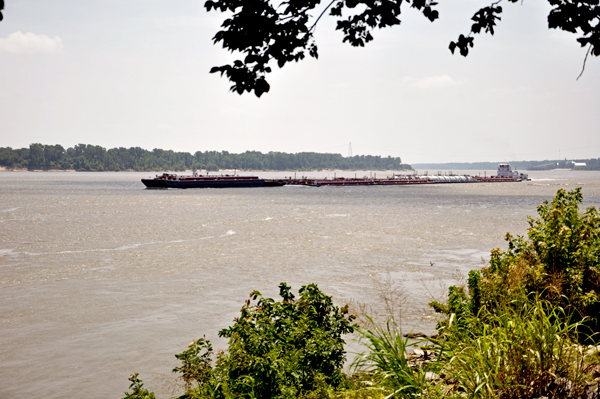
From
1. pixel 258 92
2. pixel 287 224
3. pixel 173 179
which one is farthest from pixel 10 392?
pixel 173 179

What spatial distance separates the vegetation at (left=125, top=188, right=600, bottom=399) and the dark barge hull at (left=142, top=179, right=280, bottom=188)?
395 ft

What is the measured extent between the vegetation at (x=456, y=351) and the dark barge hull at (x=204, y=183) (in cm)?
12049

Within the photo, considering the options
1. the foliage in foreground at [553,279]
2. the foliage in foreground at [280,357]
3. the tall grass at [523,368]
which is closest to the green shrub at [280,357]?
the foliage in foreground at [280,357]

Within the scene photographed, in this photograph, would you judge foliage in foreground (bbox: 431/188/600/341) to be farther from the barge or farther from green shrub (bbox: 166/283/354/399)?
the barge

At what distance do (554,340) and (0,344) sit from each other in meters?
12.9

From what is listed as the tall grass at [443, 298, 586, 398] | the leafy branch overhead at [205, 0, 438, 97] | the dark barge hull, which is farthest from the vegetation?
the dark barge hull

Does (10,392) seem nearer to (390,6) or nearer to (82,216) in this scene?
(390,6)

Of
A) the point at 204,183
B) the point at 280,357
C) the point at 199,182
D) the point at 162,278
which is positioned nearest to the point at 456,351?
the point at 280,357

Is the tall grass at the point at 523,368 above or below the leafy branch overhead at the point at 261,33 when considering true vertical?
below

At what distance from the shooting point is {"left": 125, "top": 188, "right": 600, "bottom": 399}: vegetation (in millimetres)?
5508

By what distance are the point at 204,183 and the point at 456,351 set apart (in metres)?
129

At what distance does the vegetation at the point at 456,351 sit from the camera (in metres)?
5.51

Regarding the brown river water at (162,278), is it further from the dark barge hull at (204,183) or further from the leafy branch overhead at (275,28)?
the dark barge hull at (204,183)

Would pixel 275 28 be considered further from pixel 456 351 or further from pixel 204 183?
pixel 204 183
